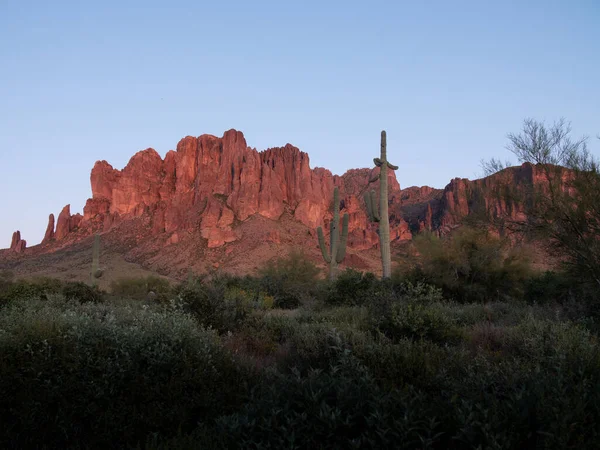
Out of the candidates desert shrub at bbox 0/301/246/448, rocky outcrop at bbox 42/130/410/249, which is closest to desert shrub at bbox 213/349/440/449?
desert shrub at bbox 0/301/246/448

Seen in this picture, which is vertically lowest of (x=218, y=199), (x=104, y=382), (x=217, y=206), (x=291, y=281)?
(x=291, y=281)

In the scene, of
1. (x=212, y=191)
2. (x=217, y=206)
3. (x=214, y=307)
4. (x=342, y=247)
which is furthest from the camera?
(x=212, y=191)

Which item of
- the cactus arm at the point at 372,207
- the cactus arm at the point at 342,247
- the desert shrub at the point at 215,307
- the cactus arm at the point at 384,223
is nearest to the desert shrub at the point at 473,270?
the cactus arm at the point at 384,223

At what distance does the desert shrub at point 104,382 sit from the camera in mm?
4828

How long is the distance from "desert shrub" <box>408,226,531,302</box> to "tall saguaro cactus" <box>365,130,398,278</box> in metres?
2.14

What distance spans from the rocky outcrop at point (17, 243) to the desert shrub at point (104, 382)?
111683 mm

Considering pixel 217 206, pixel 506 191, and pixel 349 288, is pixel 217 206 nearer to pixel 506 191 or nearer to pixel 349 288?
pixel 349 288

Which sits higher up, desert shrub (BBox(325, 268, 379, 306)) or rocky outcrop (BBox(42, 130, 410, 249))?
rocky outcrop (BBox(42, 130, 410, 249))

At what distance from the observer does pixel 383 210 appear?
2144cm

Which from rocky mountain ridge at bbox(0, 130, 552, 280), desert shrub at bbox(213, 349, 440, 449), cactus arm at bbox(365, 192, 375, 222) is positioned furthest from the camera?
rocky mountain ridge at bbox(0, 130, 552, 280)

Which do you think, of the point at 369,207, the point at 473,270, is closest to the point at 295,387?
the point at 369,207

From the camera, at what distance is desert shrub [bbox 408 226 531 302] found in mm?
20844

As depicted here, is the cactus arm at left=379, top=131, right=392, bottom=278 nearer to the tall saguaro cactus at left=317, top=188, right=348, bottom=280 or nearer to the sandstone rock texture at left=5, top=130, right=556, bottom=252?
the tall saguaro cactus at left=317, top=188, right=348, bottom=280

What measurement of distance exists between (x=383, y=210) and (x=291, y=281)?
11.7 meters
